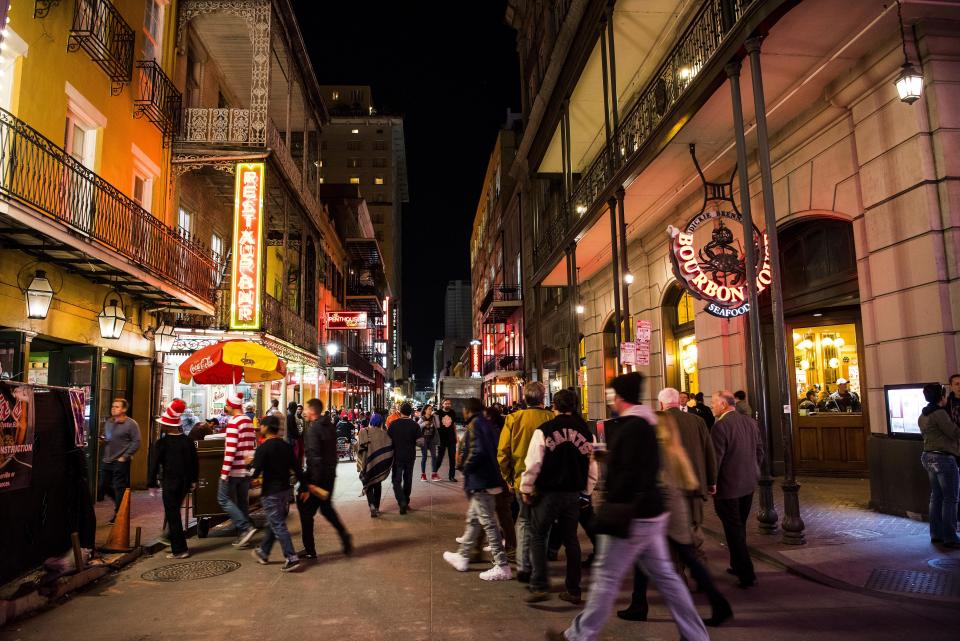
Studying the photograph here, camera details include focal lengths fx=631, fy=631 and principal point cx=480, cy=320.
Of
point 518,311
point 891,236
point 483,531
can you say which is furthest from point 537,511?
point 518,311

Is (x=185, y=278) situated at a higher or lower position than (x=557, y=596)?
higher

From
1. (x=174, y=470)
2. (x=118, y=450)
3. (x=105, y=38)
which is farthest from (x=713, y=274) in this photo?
(x=105, y=38)

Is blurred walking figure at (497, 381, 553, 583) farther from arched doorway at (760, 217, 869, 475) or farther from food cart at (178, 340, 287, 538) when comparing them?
arched doorway at (760, 217, 869, 475)

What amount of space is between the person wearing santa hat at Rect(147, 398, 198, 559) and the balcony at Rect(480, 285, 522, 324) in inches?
1163

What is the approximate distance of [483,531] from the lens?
23.5ft

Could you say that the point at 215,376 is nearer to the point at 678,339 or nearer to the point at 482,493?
the point at 482,493

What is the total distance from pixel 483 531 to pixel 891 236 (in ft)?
22.8

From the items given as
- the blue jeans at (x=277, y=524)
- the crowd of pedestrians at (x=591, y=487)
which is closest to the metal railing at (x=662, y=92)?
the crowd of pedestrians at (x=591, y=487)

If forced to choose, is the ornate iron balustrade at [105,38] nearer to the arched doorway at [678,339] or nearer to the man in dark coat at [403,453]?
the man in dark coat at [403,453]

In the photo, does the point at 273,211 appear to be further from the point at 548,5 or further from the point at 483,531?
the point at 483,531

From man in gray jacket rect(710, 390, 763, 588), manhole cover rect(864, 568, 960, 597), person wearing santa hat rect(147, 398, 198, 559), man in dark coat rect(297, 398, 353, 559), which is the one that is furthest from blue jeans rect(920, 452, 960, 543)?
person wearing santa hat rect(147, 398, 198, 559)

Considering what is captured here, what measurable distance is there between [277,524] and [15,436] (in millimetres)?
2760

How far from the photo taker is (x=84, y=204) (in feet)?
33.3

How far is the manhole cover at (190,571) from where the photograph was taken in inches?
273
